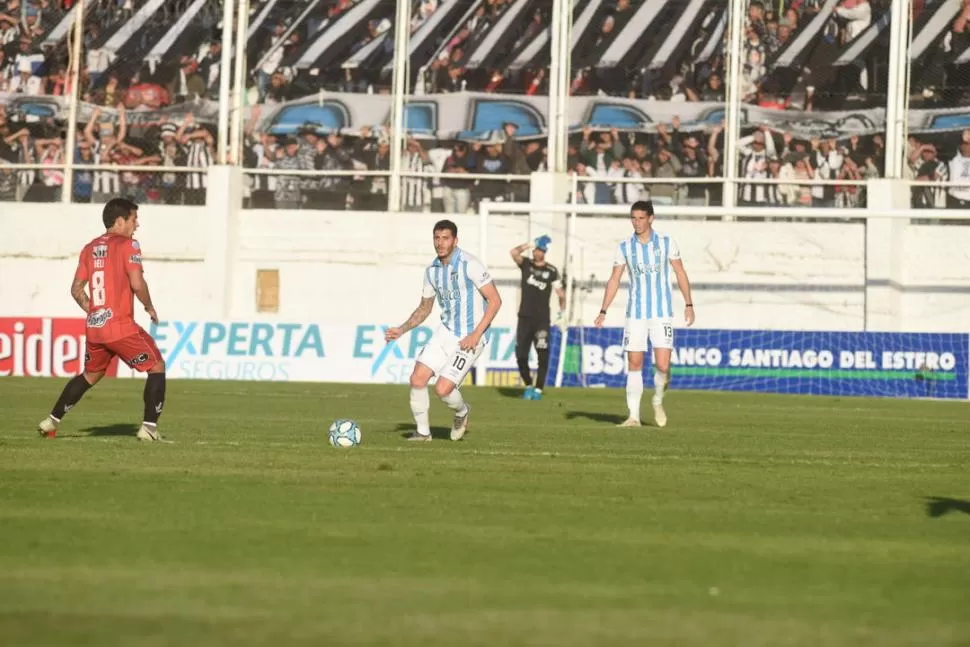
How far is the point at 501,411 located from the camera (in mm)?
19500

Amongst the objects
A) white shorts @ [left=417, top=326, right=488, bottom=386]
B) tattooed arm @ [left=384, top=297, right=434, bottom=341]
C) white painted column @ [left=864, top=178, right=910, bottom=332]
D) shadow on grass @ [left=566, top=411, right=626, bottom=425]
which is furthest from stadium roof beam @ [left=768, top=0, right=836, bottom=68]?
white shorts @ [left=417, top=326, right=488, bottom=386]

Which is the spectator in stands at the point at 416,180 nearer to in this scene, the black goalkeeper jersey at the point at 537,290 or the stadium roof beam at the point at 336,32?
the stadium roof beam at the point at 336,32

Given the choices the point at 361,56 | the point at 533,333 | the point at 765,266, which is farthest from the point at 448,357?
the point at 361,56

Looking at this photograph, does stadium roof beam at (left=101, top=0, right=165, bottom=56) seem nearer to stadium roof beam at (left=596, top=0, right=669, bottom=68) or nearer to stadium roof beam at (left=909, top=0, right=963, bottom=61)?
stadium roof beam at (left=596, top=0, right=669, bottom=68)

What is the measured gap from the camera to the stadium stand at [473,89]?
1289 inches

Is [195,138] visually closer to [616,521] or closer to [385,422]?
[385,422]

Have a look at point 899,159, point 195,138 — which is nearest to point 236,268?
point 195,138

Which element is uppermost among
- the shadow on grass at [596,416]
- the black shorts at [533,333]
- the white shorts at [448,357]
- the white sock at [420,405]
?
the black shorts at [533,333]

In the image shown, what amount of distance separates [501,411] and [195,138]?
1732 cm

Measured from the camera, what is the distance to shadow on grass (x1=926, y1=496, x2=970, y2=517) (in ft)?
31.5

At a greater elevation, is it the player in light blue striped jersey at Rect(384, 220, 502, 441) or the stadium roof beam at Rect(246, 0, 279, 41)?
the stadium roof beam at Rect(246, 0, 279, 41)

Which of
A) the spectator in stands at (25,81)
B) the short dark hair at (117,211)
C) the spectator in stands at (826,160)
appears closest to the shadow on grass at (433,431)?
the short dark hair at (117,211)

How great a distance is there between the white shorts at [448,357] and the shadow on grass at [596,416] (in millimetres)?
3936

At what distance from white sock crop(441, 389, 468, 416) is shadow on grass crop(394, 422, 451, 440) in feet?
1.22
